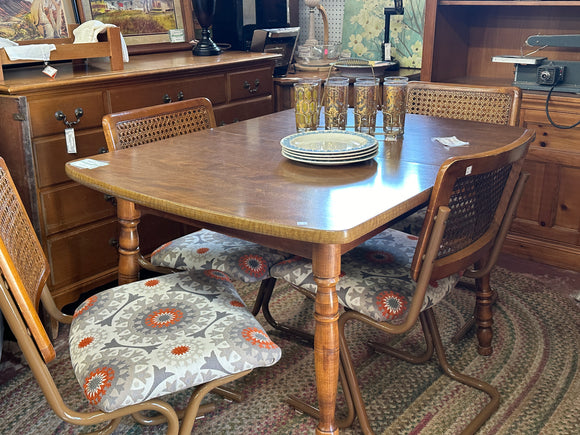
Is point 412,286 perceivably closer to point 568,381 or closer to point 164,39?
point 568,381

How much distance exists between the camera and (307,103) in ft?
6.31

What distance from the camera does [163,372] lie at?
1.28 metres

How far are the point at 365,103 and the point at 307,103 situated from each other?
0.18 meters

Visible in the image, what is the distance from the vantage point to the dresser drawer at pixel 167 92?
2.41 metres

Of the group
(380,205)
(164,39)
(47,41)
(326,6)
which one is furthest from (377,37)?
(380,205)

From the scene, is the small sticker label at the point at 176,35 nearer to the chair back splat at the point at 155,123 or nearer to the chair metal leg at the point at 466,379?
the chair back splat at the point at 155,123

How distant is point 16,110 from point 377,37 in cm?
217

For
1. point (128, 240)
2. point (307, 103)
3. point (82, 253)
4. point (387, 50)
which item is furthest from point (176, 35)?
point (128, 240)

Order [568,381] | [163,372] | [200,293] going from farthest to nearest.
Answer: [568,381] < [200,293] < [163,372]

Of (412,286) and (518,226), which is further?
(518,226)

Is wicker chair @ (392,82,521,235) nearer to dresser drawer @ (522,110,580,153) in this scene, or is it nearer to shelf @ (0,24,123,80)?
dresser drawer @ (522,110,580,153)

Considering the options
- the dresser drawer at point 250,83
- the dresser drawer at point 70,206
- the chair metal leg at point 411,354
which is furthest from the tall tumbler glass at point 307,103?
the dresser drawer at point 250,83

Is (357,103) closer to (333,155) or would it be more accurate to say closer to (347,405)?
(333,155)

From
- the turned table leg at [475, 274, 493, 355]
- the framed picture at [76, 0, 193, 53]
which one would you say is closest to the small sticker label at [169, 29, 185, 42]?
the framed picture at [76, 0, 193, 53]
